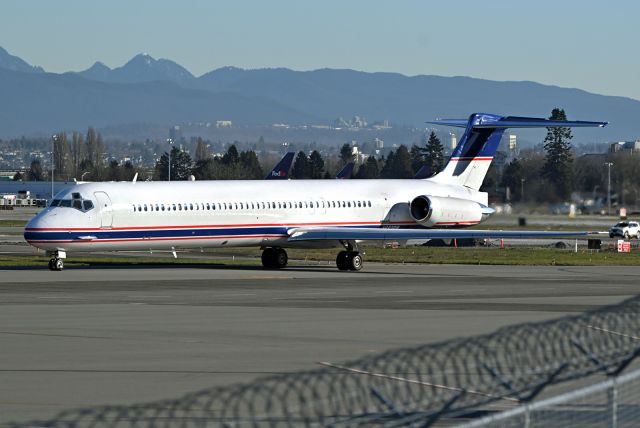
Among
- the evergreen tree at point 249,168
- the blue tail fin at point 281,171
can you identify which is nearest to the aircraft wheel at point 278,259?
the blue tail fin at point 281,171

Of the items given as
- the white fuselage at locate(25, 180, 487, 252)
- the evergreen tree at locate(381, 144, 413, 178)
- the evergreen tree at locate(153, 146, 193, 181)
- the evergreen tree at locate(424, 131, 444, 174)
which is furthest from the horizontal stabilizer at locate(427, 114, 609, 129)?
the evergreen tree at locate(153, 146, 193, 181)

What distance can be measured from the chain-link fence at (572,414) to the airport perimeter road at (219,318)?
6.72 meters

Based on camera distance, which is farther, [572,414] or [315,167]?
[315,167]

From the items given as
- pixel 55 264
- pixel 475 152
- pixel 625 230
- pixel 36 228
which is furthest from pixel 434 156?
pixel 36 228

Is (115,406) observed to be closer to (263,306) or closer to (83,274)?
(263,306)

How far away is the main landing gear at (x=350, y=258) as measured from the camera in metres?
47.7

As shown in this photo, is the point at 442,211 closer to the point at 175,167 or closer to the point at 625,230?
the point at 625,230

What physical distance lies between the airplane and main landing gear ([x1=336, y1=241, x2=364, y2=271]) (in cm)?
4

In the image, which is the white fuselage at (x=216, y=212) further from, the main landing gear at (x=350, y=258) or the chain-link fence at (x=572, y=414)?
the chain-link fence at (x=572, y=414)

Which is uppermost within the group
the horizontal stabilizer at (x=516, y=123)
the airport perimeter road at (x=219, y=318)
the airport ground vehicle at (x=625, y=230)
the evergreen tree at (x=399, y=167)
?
the horizontal stabilizer at (x=516, y=123)

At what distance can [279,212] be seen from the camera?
4788 cm

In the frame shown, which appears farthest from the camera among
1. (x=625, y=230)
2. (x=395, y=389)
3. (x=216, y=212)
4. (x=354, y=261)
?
(x=625, y=230)

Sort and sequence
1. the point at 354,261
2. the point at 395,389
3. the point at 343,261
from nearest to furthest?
1. the point at 395,389
2. the point at 354,261
3. the point at 343,261

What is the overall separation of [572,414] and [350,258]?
36291 millimetres
